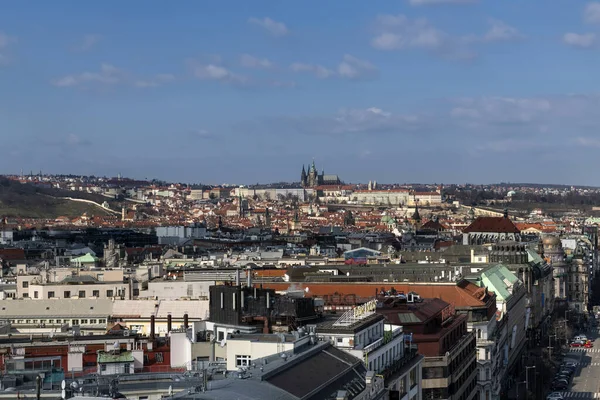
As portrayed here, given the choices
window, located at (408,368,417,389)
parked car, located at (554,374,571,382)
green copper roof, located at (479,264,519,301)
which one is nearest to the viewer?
window, located at (408,368,417,389)

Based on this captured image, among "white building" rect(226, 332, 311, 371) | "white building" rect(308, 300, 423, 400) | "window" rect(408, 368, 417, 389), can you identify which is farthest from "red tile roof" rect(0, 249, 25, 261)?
"white building" rect(226, 332, 311, 371)

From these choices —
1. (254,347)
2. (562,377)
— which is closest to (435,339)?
(254,347)

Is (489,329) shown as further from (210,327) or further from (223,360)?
(223,360)

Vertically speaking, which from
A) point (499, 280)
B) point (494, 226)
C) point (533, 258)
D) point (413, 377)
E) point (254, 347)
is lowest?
point (413, 377)

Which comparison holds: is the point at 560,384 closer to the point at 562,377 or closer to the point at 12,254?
the point at 562,377

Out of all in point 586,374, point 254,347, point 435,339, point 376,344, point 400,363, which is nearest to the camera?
point 254,347

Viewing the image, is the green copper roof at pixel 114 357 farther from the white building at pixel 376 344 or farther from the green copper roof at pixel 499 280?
the green copper roof at pixel 499 280

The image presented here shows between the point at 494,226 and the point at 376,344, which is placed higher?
the point at 376,344

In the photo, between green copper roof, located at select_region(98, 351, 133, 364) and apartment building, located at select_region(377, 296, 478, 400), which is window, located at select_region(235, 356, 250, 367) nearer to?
green copper roof, located at select_region(98, 351, 133, 364)
